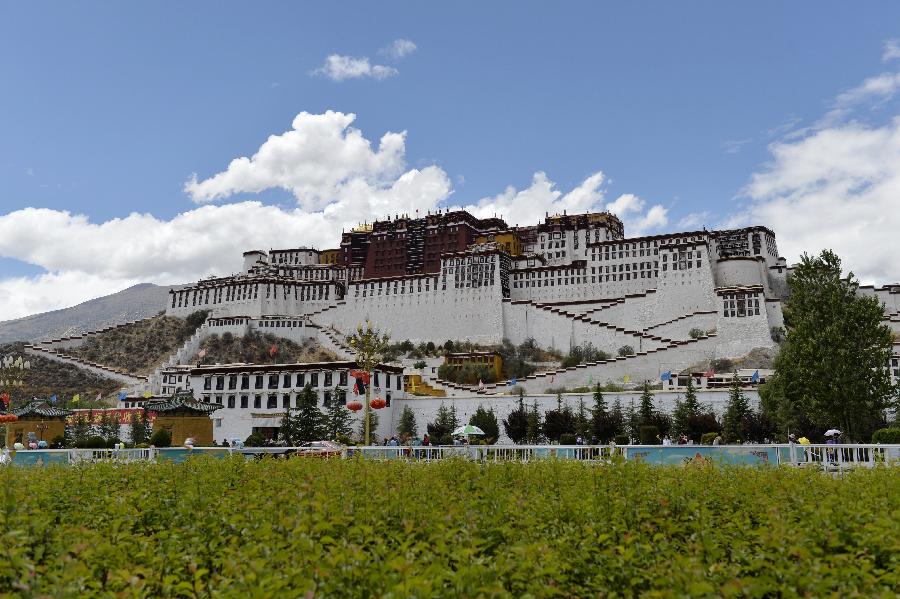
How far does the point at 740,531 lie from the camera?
810 cm

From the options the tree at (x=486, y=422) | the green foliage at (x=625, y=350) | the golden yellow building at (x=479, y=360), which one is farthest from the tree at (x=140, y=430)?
the green foliage at (x=625, y=350)

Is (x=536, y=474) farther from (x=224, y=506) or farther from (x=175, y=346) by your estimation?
(x=175, y=346)

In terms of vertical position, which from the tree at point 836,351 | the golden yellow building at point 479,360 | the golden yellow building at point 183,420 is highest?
the golden yellow building at point 479,360

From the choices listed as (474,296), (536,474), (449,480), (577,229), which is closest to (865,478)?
(536,474)

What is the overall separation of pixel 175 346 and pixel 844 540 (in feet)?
302

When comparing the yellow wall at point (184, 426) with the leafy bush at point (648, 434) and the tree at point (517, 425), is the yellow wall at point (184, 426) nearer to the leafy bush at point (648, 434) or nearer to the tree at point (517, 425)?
the tree at point (517, 425)

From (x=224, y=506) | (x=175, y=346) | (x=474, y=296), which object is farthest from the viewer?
(x=175, y=346)

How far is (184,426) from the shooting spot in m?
39.2

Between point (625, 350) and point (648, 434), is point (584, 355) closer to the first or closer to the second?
point (625, 350)

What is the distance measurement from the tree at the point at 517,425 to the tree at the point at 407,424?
645cm

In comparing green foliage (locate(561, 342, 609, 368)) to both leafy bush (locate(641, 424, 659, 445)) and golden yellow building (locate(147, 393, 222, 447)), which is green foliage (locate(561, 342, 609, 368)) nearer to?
leafy bush (locate(641, 424, 659, 445))

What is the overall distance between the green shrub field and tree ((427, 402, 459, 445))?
35.5 meters

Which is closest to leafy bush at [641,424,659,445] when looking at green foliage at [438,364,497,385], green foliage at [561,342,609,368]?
green foliage at [561,342,609,368]

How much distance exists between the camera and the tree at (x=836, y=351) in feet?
94.0
